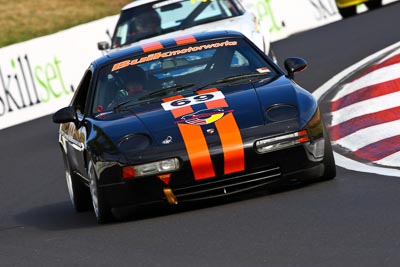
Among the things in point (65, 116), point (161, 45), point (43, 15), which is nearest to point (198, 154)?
point (65, 116)

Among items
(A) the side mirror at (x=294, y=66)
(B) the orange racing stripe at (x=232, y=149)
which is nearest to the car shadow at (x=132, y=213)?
(B) the orange racing stripe at (x=232, y=149)

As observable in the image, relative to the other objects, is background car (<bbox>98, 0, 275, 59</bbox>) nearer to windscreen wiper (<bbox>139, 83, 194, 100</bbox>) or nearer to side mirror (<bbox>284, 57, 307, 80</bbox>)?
side mirror (<bbox>284, 57, 307, 80</bbox>)

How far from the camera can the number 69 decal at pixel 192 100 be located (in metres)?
9.07

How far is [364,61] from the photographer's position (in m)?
17.1

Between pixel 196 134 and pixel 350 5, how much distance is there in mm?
16089

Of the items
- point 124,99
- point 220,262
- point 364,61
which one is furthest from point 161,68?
point 364,61

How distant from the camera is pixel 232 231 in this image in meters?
7.65

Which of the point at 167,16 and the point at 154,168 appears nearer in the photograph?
the point at 154,168

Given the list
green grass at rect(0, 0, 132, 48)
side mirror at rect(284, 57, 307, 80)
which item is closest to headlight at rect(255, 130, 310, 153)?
side mirror at rect(284, 57, 307, 80)

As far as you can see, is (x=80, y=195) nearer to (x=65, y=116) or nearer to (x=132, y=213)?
(x=65, y=116)

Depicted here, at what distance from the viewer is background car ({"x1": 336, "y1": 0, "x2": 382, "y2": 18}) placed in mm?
24078

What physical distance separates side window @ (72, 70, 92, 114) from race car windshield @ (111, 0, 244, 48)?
5103 mm

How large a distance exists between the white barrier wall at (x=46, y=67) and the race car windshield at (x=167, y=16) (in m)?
3.80

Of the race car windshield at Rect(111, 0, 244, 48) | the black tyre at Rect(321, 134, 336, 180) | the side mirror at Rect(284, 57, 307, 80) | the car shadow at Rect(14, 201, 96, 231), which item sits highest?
the side mirror at Rect(284, 57, 307, 80)
